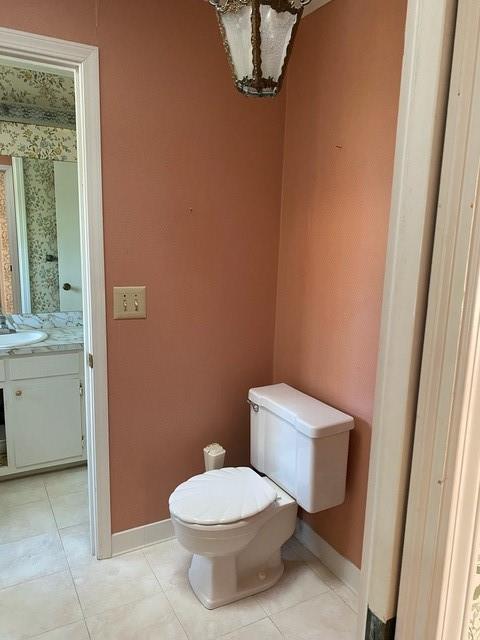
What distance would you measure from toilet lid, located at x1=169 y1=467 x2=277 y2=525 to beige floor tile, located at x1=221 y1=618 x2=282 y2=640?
42 centimetres

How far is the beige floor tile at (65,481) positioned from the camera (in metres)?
2.58

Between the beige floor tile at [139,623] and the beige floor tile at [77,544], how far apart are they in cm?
35

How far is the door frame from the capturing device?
1641 millimetres

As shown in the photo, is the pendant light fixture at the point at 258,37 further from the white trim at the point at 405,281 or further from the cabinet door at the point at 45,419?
the cabinet door at the point at 45,419

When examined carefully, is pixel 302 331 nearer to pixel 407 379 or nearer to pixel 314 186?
pixel 314 186

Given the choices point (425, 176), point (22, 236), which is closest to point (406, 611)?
point (425, 176)

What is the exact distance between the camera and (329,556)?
202 cm

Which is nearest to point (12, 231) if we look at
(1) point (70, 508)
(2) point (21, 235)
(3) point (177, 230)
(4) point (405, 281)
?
(2) point (21, 235)

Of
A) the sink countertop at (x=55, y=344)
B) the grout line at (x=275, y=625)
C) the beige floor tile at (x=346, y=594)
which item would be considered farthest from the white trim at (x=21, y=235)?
the beige floor tile at (x=346, y=594)

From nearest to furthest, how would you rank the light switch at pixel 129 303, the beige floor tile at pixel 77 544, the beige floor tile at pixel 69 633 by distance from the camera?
the beige floor tile at pixel 69 633
the light switch at pixel 129 303
the beige floor tile at pixel 77 544

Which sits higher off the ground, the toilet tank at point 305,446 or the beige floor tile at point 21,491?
the toilet tank at point 305,446

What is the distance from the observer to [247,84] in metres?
1.17

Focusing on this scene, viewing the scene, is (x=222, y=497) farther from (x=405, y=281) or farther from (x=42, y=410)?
(x=405, y=281)

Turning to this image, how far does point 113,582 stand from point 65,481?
3.10ft
